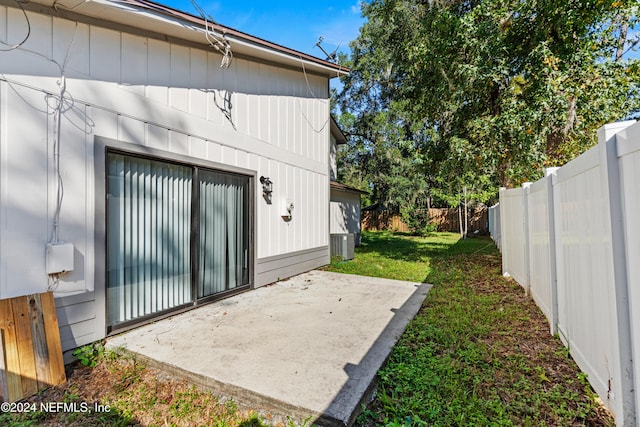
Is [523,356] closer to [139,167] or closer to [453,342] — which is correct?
[453,342]

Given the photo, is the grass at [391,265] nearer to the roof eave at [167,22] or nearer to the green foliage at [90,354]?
the roof eave at [167,22]

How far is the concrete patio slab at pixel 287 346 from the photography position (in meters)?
2.28

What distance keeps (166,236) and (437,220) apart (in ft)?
59.5

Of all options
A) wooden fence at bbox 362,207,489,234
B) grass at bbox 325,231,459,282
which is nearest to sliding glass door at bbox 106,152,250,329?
grass at bbox 325,231,459,282

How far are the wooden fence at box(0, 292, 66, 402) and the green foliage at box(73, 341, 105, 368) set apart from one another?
280 mm

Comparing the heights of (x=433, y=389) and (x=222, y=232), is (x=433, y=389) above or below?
below

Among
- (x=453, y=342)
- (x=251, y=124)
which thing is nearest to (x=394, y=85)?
(x=251, y=124)

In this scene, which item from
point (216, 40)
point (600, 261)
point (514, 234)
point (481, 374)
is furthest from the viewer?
point (514, 234)

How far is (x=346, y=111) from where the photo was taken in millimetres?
20250

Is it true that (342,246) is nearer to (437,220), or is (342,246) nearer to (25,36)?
(25,36)

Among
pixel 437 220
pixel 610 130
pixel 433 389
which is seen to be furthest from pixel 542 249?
pixel 437 220

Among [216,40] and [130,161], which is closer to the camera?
[130,161]

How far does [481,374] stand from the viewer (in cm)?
264

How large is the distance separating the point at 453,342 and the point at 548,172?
83.5 inches
